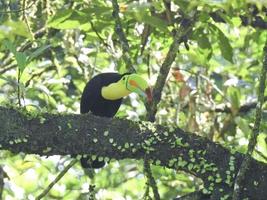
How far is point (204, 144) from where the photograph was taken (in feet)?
7.45

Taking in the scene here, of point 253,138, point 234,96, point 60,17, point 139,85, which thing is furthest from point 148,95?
point 234,96

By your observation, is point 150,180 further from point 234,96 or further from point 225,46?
point 234,96

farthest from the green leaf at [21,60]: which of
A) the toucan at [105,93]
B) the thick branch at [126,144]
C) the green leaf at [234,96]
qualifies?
the green leaf at [234,96]

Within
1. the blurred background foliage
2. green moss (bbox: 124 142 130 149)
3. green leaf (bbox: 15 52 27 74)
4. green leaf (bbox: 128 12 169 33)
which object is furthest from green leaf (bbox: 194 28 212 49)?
green leaf (bbox: 15 52 27 74)

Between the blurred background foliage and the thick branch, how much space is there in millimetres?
504

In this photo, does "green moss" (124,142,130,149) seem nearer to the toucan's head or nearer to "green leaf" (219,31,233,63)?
the toucan's head

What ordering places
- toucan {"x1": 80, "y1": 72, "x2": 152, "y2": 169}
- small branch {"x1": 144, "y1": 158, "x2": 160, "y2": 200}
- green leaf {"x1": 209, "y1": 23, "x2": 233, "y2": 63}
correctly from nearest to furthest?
small branch {"x1": 144, "y1": 158, "x2": 160, "y2": 200}
green leaf {"x1": 209, "y1": 23, "x2": 233, "y2": 63}
toucan {"x1": 80, "y1": 72, "x2": 152, "y2": 169}

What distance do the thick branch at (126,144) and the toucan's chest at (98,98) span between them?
2.71 ft

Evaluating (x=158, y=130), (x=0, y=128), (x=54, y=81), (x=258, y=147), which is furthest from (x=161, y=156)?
(x=54, y=81)

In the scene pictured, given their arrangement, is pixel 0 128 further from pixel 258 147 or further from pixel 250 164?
pixel 258 147

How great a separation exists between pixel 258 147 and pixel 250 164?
2.82ft

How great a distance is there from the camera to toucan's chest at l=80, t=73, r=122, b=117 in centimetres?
306

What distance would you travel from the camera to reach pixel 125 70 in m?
2.93

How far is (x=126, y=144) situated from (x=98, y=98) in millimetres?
944
